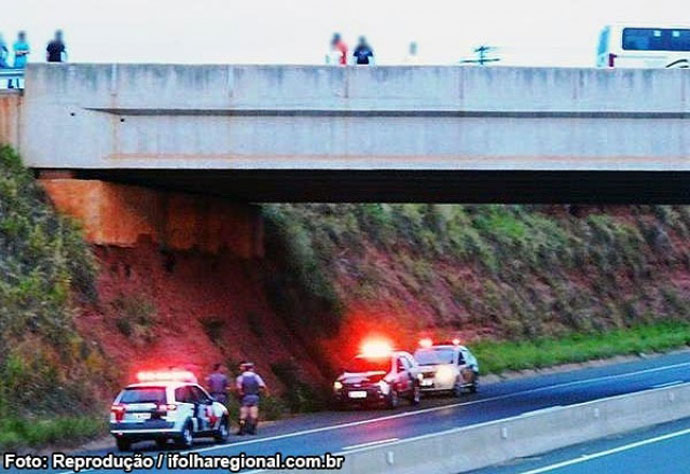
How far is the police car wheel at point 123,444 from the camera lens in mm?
25944

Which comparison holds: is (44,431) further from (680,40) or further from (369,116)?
(680,40)

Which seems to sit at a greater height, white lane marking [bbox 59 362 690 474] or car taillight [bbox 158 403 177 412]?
car taillight [bbox 158 403 177 412]

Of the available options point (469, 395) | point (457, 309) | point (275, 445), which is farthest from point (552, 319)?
point (275, 445)

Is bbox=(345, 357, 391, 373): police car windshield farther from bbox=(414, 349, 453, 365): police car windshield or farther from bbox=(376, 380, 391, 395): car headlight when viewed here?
bbox=(414, 349, 453, 365): police car windshield

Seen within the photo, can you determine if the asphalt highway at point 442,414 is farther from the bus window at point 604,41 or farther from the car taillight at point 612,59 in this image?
the bus window at point 604,41

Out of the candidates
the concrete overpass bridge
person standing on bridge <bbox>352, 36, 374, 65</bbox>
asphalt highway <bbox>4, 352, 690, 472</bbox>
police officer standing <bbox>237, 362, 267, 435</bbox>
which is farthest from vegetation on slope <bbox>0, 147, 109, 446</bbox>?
person standing on bridge <bbox>352, 36, 374, 65</bbox>

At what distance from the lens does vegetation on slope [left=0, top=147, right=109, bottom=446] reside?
27.5m

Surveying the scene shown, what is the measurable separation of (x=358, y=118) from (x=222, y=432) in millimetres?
8335

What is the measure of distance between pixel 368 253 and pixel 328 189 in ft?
53.9

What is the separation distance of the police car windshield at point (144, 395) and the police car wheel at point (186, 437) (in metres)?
0.76

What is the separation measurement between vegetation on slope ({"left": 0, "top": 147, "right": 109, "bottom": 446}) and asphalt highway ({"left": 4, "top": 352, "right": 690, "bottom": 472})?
2.05 m

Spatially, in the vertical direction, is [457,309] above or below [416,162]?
below

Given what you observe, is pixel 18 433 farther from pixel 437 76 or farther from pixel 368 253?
pixel 368 253

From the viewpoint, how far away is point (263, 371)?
124ft
